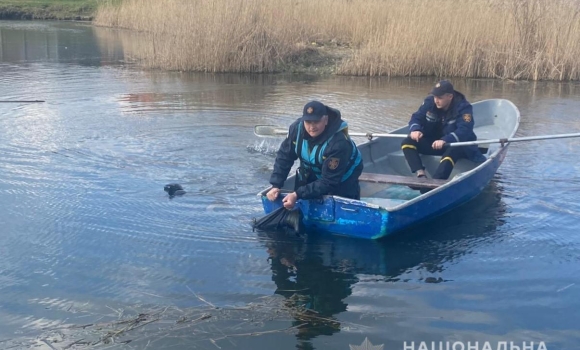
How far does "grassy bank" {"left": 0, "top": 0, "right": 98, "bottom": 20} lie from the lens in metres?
36.8

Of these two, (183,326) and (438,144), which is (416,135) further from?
(183,326)

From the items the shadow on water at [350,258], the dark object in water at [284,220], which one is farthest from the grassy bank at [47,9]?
the shadow on water at [350,258]

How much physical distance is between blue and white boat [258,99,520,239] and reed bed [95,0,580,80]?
672cm

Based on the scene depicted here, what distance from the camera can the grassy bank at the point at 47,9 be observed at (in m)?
36.8

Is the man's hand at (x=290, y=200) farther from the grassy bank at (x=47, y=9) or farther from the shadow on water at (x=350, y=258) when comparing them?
the grassy bank at (x=47, y=9)

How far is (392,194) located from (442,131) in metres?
1.16

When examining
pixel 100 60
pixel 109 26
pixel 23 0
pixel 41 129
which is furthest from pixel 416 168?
pixel 23 0

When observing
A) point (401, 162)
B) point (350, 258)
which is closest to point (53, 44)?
point (401, 162)

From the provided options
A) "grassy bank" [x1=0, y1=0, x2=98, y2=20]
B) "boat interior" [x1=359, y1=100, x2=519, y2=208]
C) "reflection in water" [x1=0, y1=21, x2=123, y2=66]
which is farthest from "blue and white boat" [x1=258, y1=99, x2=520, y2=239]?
"grassy bank" [x1=0, y1=0, x2=98, y2=20]

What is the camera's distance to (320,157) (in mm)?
6348

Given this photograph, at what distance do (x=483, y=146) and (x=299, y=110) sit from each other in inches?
177

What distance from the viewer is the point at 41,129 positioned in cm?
1070

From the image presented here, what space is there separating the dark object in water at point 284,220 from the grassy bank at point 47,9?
33.6 meters

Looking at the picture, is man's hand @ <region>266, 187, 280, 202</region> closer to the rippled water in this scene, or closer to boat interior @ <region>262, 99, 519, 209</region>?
boat interior @ <region>262, 99, 519, 209</region>
